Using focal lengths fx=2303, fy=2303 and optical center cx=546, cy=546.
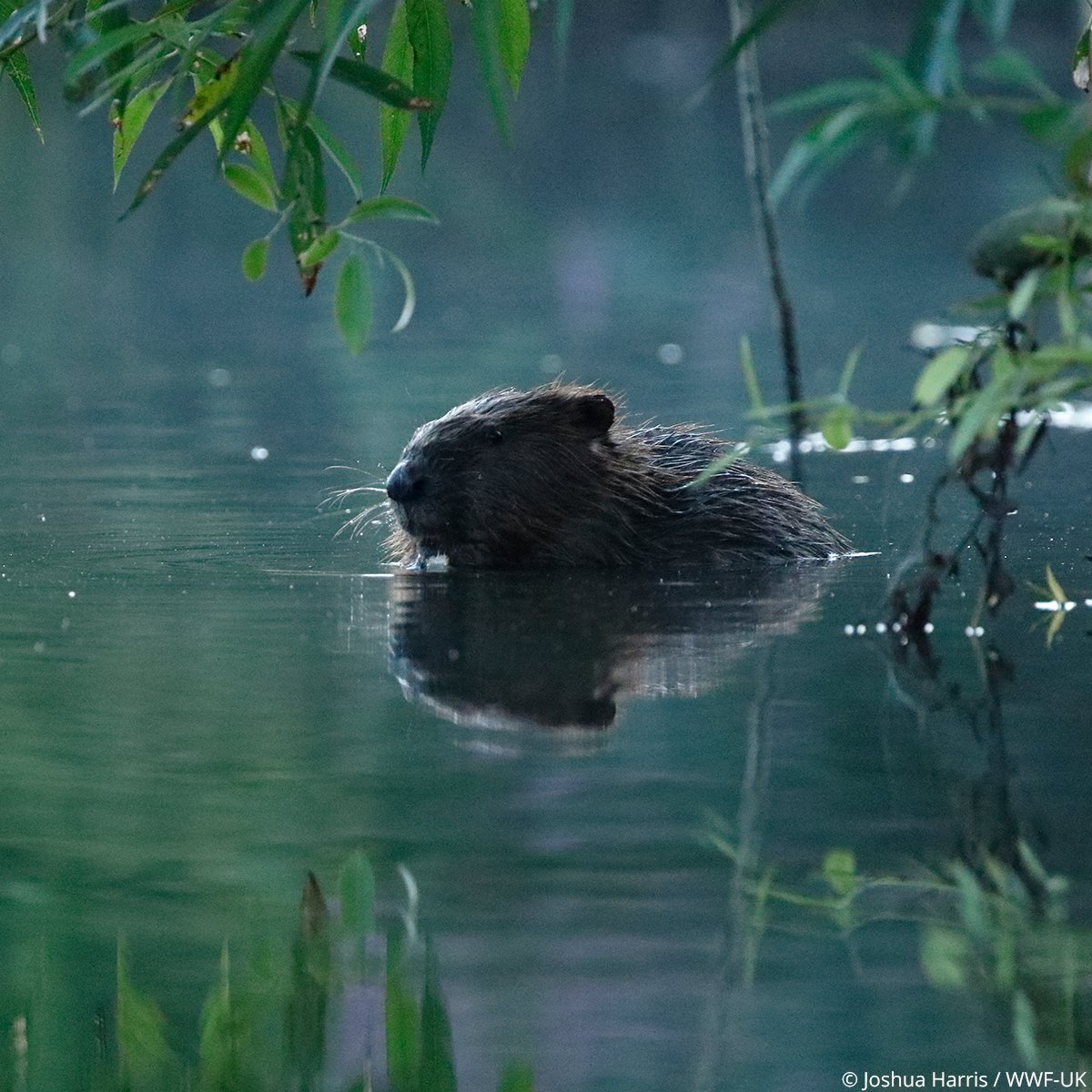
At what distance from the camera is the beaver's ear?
21.8 ft

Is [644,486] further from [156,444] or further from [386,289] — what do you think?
[386,289]

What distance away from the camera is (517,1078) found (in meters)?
2.52

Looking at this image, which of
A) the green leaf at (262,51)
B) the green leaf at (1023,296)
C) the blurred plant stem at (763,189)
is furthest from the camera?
the blurred plant stem at (763,189)

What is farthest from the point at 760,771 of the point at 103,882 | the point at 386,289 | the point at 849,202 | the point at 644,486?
the point at 849,202

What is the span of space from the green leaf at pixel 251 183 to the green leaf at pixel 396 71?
24 cm

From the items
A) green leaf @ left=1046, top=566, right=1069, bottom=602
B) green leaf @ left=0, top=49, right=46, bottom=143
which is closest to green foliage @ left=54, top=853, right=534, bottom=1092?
green leaf @ left=0, top=49, right=46, bottom=143

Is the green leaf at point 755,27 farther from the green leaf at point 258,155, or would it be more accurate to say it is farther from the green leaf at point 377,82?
the green leaf at point 258,155

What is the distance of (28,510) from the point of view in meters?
7.45

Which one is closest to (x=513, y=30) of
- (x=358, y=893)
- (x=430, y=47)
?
(x=430, y=47)

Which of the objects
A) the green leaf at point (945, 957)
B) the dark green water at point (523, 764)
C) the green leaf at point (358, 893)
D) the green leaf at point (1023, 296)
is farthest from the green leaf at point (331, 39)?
the green leaf at point (945, 957)

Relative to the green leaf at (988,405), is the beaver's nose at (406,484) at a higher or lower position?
lower

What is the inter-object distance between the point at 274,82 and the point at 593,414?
2744mm

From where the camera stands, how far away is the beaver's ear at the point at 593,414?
6.64 meters

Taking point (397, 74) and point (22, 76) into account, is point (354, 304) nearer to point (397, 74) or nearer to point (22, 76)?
point (397, 74)
